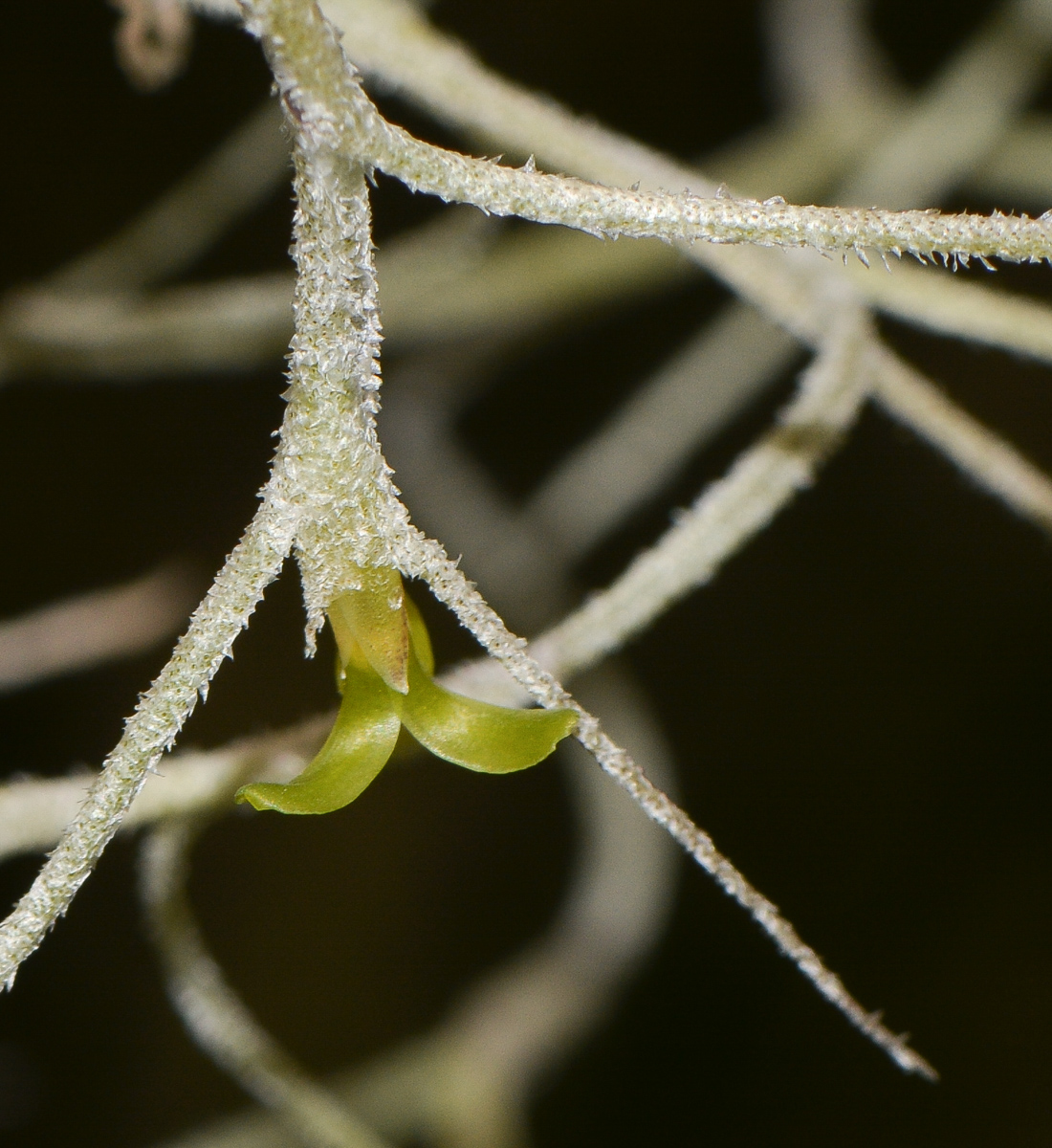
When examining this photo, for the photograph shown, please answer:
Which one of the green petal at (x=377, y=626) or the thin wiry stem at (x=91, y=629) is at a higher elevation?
the thin wiry stem at (x=91, y=629)

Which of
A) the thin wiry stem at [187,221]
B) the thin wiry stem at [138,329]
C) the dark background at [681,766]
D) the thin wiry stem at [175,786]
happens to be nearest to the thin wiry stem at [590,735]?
the thin wiry stem at [175,786]

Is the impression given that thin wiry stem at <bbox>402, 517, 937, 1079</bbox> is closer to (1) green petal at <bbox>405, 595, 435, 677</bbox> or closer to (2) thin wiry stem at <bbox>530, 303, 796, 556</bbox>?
(1) green petal at <bbox>405, 595, 435, 677</bbox>

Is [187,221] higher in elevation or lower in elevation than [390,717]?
higher

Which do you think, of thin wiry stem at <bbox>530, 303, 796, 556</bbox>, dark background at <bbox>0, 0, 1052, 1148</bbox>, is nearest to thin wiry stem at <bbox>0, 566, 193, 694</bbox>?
dark background at <bbox>0, 0, 1052, 1148</bbox>

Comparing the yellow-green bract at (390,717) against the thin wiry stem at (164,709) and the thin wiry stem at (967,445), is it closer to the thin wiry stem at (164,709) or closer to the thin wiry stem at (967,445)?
the thin wiry stem at (164,709)

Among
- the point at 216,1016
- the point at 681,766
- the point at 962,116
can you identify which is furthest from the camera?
the point at 681,766

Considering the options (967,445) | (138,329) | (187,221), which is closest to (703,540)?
(967,445)

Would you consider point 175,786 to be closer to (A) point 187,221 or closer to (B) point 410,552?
(B) point 410,552
